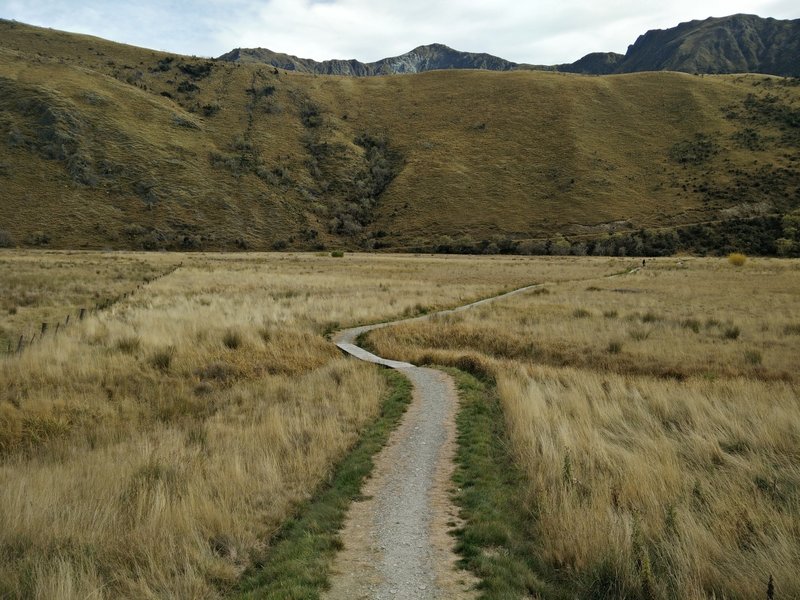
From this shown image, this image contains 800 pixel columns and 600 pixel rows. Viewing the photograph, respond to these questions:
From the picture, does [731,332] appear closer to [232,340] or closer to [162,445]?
[232,340]

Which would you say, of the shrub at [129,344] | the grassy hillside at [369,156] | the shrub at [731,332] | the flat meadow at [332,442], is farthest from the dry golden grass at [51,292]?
the grassy hillside at [369,156]

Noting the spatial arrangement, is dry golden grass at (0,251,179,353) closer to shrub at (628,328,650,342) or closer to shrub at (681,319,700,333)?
shrub at (628,328,650,342)

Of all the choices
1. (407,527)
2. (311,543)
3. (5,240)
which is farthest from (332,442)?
(5,240)

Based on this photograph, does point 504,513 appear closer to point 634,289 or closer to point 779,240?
point 634,289

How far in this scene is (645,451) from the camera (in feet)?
24.1

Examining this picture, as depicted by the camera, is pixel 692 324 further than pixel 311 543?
Yes

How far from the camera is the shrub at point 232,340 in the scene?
15834 millimetres

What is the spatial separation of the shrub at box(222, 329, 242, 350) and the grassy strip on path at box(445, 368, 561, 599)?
8726 mm

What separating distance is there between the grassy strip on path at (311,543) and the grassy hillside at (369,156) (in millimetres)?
83288

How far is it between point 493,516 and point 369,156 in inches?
4594

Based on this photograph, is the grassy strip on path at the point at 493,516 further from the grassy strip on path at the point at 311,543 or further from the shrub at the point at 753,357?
the shrub at the point at 753,357

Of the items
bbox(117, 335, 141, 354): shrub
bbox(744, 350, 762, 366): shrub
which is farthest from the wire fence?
bbox(744, 350, 762, 366): shrub

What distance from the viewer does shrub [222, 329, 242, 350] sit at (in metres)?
15.8

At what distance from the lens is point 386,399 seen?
11164mm
